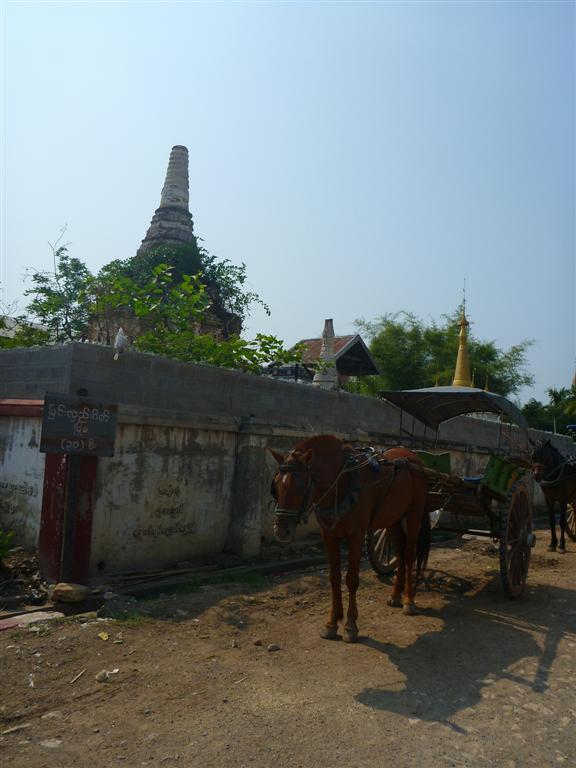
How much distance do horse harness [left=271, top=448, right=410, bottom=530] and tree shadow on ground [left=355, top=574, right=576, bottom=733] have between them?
1146mm

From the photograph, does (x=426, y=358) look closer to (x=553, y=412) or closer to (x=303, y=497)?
(x=553, y=412)

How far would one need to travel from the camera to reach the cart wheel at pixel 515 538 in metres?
6.34

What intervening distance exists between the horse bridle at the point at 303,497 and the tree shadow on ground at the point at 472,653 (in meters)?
1.32

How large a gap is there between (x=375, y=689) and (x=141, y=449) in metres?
4.11

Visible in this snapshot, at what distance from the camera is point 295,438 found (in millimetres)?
9523

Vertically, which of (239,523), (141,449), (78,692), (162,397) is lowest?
(78,692)

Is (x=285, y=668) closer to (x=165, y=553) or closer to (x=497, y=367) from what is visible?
(x=165, y=553)

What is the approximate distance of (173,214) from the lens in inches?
848

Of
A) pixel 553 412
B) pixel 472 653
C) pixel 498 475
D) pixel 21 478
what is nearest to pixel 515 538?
pixel 498 475

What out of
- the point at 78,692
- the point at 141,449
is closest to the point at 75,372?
the point at 141,449

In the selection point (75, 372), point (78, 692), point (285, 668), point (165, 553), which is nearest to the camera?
point (78, 692)

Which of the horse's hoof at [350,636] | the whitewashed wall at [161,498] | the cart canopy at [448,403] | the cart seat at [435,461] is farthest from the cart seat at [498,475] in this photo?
the whitewashed wall at [161,498]

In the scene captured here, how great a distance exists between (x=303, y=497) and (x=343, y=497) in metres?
0.50

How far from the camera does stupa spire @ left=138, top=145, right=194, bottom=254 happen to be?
2091 cm
